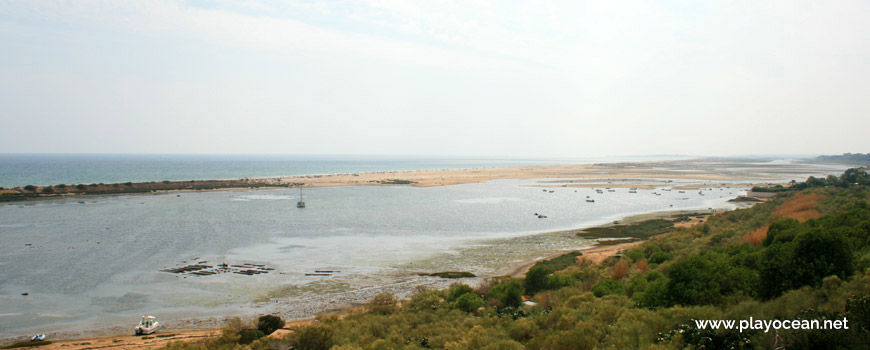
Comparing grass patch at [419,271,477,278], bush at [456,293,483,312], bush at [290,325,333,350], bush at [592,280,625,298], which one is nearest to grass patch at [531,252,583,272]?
grass patch at [419,271,477,278]

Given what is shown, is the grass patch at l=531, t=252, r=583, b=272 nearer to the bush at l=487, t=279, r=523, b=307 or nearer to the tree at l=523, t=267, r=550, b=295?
the tree at l=523, t=267, r=550, b=295

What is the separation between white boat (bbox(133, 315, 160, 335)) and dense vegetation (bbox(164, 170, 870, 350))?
4.77 metres

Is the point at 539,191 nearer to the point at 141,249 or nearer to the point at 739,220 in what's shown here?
the point at 739,220

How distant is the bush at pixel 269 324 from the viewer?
59.1 feet

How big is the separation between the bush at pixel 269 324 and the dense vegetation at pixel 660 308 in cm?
255

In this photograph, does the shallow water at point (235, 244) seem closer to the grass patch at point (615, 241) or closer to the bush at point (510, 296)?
the grass patch at point (615, 241)

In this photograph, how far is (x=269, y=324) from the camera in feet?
59.8

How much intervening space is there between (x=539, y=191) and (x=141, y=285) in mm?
69852

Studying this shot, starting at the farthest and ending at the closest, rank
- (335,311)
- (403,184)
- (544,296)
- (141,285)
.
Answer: (403,184), (141,285), (335,311), (544,296)

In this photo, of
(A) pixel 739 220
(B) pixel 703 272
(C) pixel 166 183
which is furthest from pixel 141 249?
(C) pixel 166 183

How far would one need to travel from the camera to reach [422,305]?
18.9 metres

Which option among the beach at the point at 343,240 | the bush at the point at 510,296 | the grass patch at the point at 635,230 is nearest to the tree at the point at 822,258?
the bush at the point at 510,296

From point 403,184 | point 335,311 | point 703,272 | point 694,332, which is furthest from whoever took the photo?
point 403,184

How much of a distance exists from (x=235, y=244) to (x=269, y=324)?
22167mm
